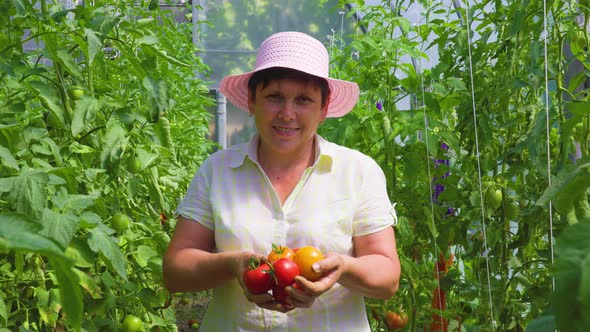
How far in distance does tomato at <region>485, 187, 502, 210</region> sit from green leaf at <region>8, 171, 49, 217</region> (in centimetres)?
139

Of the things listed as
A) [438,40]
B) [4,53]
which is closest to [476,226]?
[438,40]

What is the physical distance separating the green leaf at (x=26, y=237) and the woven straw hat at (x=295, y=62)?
1274 millimetres

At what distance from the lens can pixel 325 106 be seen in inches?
76.9

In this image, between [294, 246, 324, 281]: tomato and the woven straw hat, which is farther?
the woven straw hat

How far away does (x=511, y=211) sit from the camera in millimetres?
2336

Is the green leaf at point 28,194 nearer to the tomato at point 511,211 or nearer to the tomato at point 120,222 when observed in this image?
the tomato at point 120,222

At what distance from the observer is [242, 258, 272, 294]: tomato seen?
1.59 m

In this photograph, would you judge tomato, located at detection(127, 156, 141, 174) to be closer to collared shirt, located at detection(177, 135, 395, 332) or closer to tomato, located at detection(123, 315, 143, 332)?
collared shirt, located at detection(177, 135, 395, 332)

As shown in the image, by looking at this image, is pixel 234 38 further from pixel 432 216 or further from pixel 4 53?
pixel 4 53

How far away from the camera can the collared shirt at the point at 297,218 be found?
181cm

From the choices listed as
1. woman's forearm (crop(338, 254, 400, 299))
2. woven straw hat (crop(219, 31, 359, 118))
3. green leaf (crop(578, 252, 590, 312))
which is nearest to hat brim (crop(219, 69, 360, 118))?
woven straw hat (crop(219, 31, 359, 118))

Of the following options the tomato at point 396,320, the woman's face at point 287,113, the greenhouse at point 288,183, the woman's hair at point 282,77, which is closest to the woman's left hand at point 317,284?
the greenhouse at point 288,183

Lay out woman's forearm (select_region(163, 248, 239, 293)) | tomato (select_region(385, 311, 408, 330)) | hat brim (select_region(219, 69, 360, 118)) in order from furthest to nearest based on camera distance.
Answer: tomato (select_region(385, 311, 408, 330)) < hat brim (select_region(219, 69, 360, 118)) < woman's forearm (select_region(163, 248, 239, 293))

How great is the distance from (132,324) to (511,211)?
1.12m
